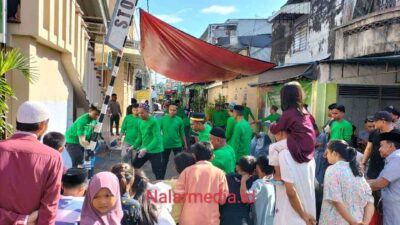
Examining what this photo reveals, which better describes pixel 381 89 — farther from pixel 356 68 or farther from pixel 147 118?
pixel 147 118

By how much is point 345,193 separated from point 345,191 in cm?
2

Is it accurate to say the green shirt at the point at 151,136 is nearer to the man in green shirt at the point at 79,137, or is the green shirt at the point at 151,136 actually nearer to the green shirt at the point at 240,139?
the man in green shirt at the point at 79,137

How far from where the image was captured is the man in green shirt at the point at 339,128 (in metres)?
6.61

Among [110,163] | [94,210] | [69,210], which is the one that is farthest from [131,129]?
[94,210]

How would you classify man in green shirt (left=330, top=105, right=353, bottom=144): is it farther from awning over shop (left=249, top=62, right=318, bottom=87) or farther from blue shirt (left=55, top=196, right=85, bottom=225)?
blue shirt (left=55, top=196, right=85, bottom=225)

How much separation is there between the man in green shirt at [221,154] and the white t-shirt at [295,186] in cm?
111

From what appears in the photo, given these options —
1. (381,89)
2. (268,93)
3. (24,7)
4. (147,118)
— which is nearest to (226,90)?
(268,93)

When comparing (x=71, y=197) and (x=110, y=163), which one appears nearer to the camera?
(x=71, y=197)

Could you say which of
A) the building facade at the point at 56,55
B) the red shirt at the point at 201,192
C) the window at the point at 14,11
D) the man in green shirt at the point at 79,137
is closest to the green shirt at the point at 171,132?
the man in green shirt at the point at 79,137

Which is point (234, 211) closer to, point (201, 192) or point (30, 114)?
point (201, 192)

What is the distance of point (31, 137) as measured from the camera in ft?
8.75

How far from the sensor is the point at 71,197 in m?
2.86

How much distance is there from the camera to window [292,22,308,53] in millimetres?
14796

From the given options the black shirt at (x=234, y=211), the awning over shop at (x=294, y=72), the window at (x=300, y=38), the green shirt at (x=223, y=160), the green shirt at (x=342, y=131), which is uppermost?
the window at (x=300, y=38)
